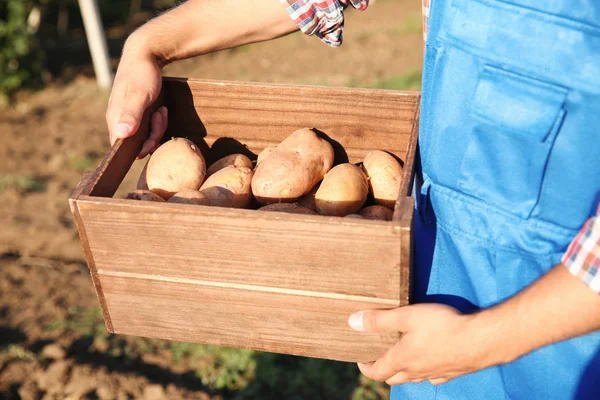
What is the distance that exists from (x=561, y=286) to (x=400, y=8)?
7253 millimetres

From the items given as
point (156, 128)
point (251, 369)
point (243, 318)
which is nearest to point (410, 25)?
point (251, 369)

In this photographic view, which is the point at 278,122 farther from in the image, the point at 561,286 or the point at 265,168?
the point at 561,286

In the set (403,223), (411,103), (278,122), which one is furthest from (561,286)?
(278,122)

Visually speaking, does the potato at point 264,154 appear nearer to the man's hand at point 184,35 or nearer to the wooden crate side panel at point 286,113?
the wooden crate side panel at point 286,113

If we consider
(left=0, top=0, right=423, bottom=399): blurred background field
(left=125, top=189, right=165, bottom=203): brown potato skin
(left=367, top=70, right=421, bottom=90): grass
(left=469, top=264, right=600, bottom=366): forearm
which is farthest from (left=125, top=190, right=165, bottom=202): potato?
(left=367, top=70, right=421, bottom=90): grass

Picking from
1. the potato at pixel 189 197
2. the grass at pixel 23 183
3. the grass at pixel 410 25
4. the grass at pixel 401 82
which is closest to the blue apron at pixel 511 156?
the potato at pixel 189 197

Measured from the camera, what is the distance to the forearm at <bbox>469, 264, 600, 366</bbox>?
109 cm

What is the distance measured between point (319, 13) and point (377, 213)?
1.75 feet

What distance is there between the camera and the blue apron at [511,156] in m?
1.18

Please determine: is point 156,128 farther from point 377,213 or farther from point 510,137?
point 510,137

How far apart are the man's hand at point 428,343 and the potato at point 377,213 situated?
257mm

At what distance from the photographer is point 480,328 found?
3.91 ft

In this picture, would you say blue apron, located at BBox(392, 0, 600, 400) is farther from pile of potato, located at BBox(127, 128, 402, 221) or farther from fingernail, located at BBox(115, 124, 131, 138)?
fingernail, located at BBox(115, 124, 131, 138)

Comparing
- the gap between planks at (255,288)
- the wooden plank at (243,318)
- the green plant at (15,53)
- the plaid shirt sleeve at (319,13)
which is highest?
the plaid shirt sleeve at (319,13)
